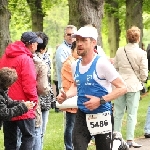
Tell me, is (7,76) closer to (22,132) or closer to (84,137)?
(22,132)

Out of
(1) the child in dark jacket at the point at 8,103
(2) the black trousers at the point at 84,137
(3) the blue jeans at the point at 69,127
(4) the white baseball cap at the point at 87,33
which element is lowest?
(3) the blue jeans at the point at 69,127

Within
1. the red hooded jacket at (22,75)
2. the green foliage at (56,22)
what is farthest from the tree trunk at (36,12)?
the green foliage at (56,22)

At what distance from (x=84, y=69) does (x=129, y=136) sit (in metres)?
4.12

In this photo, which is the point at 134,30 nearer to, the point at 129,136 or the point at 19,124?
the point at 129,136

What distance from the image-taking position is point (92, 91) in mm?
7152

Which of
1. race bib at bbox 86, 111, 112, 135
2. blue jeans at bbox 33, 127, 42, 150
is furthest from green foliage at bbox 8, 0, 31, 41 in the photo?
race bib at bbox 86, 111, 112, 135

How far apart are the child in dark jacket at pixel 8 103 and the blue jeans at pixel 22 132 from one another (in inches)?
14.7

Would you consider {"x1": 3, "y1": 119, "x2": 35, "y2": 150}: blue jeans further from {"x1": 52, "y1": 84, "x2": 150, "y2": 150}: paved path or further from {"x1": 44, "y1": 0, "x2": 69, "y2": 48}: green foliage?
{"x1": 44, "y1": 0, "x2": 69, "y2": 48}: green foliage

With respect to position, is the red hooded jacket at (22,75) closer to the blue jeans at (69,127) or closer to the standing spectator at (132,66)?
the blue jeans at (69,127)

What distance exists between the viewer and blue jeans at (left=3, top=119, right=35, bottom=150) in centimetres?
786

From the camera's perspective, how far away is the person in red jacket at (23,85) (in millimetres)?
7770

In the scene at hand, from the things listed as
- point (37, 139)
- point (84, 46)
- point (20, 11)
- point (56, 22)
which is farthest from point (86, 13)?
point (56, 22)

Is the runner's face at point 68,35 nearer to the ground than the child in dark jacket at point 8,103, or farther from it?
farther from it

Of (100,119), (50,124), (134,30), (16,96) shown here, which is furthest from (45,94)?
(50,124)
